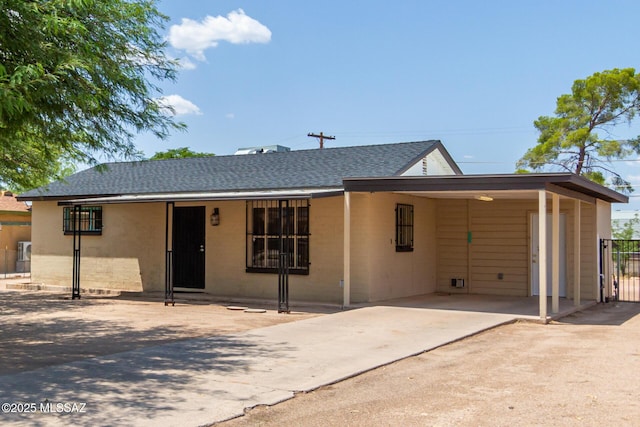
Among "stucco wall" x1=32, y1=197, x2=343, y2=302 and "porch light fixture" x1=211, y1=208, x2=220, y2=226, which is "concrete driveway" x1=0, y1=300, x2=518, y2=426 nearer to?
"stucco wall" x1=32, y1=197, x2=343, y2=302

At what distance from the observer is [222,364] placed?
743cm

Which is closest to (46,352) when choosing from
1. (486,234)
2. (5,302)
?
(5,302)

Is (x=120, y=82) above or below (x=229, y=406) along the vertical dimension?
above

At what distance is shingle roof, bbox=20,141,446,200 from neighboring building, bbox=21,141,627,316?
0.06 meters

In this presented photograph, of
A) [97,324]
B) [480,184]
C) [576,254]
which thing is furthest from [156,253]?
[576,254]

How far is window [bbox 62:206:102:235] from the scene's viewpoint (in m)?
17.7

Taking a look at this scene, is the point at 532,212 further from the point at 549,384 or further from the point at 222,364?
the point at 222,364

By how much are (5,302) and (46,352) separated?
7697 millimetres

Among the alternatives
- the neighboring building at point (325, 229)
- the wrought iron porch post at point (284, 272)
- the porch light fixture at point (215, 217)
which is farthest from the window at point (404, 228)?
the porch light fixture at point (215, 217)

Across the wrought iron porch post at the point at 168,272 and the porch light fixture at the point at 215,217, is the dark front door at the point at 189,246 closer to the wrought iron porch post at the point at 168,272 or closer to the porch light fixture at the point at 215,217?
the porch light fixture at the point at 215,217

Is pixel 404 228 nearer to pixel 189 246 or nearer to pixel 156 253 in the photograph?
pixel 189 246

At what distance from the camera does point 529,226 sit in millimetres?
15570

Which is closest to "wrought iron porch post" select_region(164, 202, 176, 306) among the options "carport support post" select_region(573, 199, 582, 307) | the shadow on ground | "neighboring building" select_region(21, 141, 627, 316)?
"neighboring building" select_region(21, 141, 627, 316)

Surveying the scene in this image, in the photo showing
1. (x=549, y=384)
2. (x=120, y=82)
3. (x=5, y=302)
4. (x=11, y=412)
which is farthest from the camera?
(x=5, y=302)
